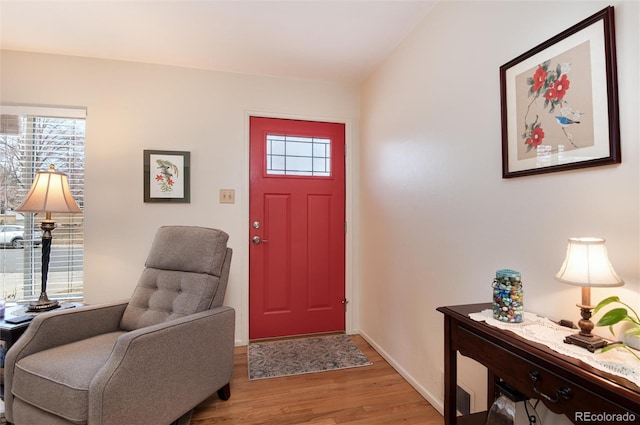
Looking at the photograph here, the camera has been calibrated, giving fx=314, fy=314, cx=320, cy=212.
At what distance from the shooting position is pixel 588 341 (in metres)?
0.89

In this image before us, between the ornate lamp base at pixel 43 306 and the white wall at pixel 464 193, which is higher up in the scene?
the white wall at pixel 464 193

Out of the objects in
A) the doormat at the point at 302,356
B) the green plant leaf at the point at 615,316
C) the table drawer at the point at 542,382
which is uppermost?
the green plant leaf at the point at 615,316

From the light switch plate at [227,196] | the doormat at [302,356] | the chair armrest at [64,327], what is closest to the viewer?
the chair armrest at [64,327]

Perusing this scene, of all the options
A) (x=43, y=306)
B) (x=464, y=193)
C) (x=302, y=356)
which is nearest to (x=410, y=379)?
(x=302, y=356)

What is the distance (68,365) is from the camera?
4.47 feet

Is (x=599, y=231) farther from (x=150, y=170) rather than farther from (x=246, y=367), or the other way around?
(x=150, y=170)

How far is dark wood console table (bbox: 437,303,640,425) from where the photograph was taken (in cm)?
72

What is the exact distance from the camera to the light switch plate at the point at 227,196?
2688mm

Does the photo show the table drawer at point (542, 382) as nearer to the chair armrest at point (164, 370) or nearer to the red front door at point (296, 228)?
the chair armrest at point (164, 370)

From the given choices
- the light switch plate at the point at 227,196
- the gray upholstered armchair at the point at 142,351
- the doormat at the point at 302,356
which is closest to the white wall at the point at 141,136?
the light switch plate at the point at 227,196

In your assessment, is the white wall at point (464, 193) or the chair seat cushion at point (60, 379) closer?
the white wall at point (464, 193)

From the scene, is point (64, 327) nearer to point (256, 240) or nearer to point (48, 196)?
point (48, 196)

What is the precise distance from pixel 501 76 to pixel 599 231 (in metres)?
0.78

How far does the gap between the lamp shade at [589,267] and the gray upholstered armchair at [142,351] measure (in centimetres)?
162
